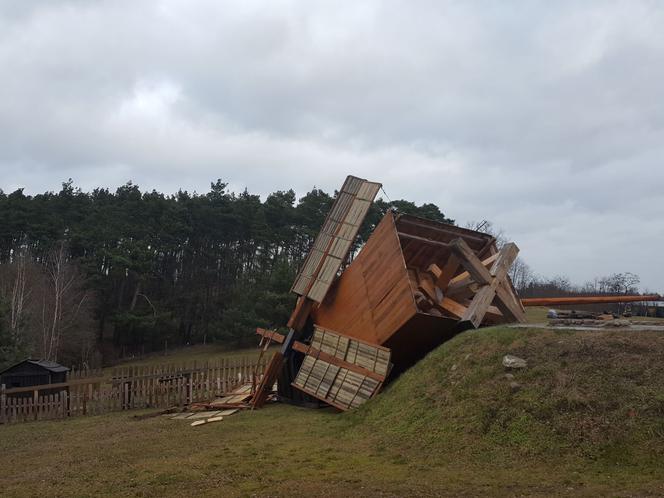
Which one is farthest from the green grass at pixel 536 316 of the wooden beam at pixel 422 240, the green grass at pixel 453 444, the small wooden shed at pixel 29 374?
the small wooden shed at pixel 29 374

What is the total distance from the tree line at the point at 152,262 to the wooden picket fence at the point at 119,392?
796 inches

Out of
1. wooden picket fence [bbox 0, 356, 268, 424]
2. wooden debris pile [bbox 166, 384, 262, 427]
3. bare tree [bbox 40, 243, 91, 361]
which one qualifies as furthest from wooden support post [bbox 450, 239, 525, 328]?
bare tree [bbox 40, 243, 91, 361]

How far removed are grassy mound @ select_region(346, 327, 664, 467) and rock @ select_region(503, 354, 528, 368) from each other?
7 centimetres

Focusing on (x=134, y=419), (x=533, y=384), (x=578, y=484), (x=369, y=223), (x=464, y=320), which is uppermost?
(x=369, y=223)

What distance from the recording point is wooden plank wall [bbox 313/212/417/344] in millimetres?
12602

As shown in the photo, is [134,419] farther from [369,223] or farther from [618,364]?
[369,223]

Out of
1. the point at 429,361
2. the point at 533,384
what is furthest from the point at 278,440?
the point at 533,384

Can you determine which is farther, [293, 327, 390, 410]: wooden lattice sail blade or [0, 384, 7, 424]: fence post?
[0, 384, 7, 424]: fence post

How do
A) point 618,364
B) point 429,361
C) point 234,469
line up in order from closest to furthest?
point 234,469
point 618,364
point 429,361

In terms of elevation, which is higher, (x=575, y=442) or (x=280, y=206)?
(x=280, y=206)

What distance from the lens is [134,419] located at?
14.5 meters

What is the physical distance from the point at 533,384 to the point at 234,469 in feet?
14.9

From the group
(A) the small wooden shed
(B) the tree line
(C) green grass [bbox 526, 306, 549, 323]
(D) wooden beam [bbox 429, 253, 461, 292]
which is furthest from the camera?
(B) the tree line

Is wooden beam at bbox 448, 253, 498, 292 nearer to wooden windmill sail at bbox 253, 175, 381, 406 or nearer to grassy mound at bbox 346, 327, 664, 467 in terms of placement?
wooden windmill sail at bbox 253, 175, 381, 406
